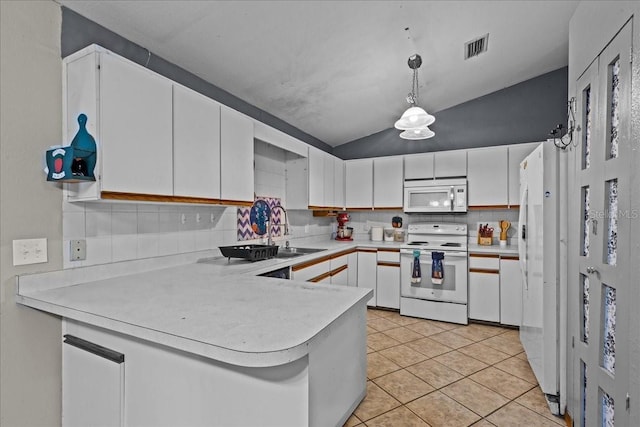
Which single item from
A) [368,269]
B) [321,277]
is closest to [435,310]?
[368,269]

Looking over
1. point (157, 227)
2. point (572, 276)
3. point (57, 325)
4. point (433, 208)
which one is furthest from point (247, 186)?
point (433, 208)

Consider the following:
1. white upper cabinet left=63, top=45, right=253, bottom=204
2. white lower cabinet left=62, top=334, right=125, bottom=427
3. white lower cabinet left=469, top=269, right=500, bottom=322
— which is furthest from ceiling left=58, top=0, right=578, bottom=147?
white lower cabinet left=469, top=269, right=500, bottom=322

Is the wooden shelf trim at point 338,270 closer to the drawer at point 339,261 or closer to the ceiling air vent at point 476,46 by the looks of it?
the drawer at point 339,261

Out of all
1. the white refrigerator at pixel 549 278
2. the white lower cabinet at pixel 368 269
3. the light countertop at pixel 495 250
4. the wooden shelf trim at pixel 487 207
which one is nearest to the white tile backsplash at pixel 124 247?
the white refrigerator at pixel 549 278

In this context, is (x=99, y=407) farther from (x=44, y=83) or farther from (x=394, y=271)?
(x=394, y=271)

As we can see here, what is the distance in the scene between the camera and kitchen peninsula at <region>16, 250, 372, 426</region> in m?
1.05

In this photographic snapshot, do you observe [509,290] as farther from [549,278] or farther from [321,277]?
[321,277]

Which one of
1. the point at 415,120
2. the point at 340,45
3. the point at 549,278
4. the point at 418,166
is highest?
the point at 340,45

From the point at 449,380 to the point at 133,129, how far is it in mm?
2746

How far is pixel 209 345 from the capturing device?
987 millimetres

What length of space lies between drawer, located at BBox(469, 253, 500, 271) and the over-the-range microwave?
0.62 metres

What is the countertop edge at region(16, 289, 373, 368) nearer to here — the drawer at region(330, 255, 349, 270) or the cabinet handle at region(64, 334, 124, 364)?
the cabinet handle at region(64, 334, 124, 364)

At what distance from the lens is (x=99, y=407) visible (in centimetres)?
141

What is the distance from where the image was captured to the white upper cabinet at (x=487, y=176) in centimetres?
385
